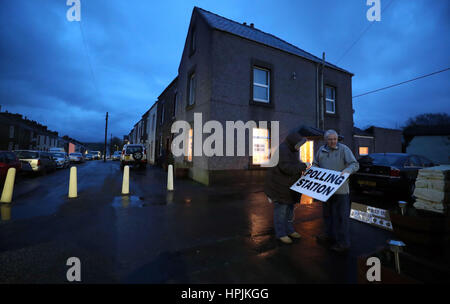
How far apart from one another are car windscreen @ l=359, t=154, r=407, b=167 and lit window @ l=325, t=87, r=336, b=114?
656 centimetres

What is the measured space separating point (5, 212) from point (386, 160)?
1064 centimetres

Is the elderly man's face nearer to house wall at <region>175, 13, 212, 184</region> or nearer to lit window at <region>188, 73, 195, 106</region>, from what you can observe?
house wall at <region>175, 13, 212, 184</region>

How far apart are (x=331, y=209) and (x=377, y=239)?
1153 mm

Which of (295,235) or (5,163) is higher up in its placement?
(5,163)

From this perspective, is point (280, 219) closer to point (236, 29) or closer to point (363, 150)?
point (236, 29)

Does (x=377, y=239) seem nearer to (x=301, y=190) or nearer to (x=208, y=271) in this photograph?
(x=301, y=190)

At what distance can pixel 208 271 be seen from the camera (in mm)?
2266

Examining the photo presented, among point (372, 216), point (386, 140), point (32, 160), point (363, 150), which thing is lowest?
point (372, 216)

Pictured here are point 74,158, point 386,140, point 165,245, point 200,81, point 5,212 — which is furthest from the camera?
point 74,158

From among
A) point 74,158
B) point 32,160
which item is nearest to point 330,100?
point 32,160

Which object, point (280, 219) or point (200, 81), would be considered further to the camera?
point (200, 81)

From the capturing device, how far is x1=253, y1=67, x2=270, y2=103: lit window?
9.76 metres

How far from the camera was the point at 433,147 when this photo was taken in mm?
24672

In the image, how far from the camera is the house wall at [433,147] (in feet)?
Result: 77.7
